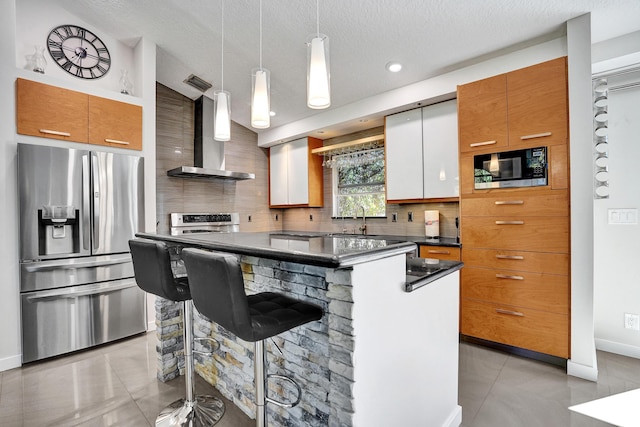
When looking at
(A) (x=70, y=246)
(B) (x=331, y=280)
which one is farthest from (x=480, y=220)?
(A) (x=70, y=246)

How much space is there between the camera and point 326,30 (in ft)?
9.00

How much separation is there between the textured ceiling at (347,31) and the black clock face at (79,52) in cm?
17

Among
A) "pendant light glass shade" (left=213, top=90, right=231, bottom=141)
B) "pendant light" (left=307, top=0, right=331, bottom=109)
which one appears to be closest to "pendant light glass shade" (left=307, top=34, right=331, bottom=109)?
"pendant light" (left=307, top=0, right=331, bottom=109)

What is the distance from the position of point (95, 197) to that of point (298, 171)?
8.56 ft

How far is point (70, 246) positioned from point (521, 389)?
12.6ft

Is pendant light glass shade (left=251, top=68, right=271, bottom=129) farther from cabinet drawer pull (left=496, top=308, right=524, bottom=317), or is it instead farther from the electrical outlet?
the electrical outlet

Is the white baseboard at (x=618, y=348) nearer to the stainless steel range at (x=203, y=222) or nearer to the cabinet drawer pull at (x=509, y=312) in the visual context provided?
the cabinet drawer pull at (x=509, y=312)

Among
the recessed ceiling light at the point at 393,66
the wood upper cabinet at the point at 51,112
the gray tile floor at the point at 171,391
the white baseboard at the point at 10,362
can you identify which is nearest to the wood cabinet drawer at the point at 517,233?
the gray tile floor at the point at 171,391

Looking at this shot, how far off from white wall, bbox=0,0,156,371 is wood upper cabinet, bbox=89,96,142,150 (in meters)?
0.07

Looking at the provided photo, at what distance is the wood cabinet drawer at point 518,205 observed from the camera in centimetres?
234

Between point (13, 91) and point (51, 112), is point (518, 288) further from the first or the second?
point (13, 91)

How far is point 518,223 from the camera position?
8.26ft

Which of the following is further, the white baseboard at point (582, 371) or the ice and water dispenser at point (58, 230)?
the ice and water dispenser at point (58, 230)

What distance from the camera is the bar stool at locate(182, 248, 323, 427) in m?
1.12
